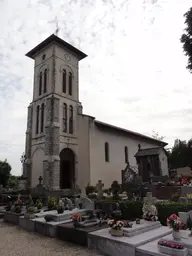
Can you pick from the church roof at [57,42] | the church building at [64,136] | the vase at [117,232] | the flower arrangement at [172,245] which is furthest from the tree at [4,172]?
the flower arrangement at [172,245]

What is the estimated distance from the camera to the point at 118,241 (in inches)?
230

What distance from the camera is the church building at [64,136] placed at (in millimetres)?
19906

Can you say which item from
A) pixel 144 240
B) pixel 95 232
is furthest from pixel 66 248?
pixel 144 240

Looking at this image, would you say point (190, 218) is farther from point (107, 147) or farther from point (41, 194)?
point (107, 147)

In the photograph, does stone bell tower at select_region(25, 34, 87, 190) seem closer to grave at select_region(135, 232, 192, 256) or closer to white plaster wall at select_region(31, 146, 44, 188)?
white plaster wall at select_region(31, 146, 44, 188)

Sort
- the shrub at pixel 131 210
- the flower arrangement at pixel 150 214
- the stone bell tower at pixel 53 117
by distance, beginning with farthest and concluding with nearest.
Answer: the stone bell tower at pixel 53 117, the shrub at pixel 131 210, the flower arrangement at pixel 150 214

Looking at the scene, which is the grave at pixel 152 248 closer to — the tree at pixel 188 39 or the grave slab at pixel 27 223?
the grave slab at pixel 27 223

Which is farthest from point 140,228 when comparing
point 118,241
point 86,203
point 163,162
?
point 163,162

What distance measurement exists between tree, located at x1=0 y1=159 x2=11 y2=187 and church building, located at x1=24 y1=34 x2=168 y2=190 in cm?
1417

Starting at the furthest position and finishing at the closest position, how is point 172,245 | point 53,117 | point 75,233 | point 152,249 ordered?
1. point 53,117
2. point 75,233
3. point 152,249
4. point 172,245

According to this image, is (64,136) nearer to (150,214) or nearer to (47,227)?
(47,227)

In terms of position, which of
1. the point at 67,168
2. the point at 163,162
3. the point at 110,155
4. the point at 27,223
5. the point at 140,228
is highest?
the point at 110,155

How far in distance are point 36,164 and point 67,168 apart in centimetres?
334

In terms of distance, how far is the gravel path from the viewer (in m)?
6.25
